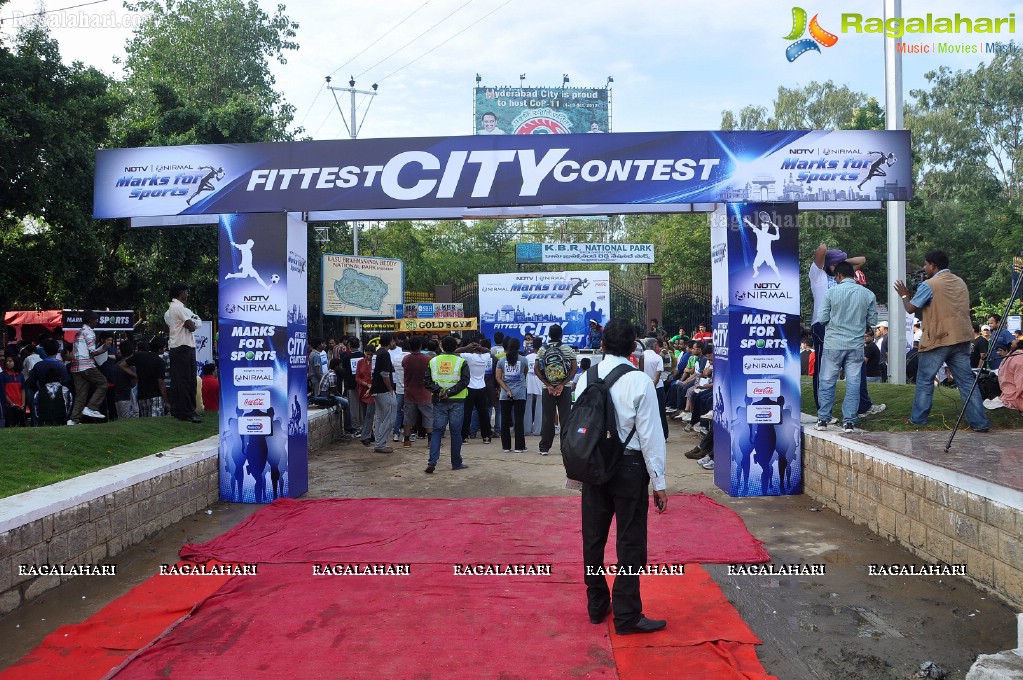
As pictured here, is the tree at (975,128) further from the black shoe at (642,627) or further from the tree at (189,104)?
the black shoe at (642,627)

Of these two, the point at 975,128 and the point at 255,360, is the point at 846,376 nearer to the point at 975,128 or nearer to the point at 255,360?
the point at 255,360

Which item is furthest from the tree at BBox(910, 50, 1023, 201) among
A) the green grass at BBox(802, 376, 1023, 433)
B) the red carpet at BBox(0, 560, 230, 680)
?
the red carpet at BBox(0, 560, 230, 680)

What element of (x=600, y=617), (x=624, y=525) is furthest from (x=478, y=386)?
(x=624, y=525)

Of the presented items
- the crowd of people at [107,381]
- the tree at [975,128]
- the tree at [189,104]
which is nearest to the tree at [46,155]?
the tree at [189,104]

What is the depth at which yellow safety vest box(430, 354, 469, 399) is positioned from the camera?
9422 millimetres

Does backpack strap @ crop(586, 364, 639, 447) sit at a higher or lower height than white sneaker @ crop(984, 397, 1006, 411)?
higher

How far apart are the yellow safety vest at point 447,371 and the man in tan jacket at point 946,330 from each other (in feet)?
16.6

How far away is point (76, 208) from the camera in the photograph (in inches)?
603

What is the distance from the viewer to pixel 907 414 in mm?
8094

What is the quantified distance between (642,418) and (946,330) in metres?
4.45

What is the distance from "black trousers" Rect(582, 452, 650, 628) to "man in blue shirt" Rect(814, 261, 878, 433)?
409 centimetres

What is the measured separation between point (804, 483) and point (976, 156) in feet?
118

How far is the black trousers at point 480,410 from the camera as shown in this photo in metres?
11.6

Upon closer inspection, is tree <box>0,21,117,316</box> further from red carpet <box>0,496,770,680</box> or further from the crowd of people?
red carpet <box>0,496,770,680</box>
